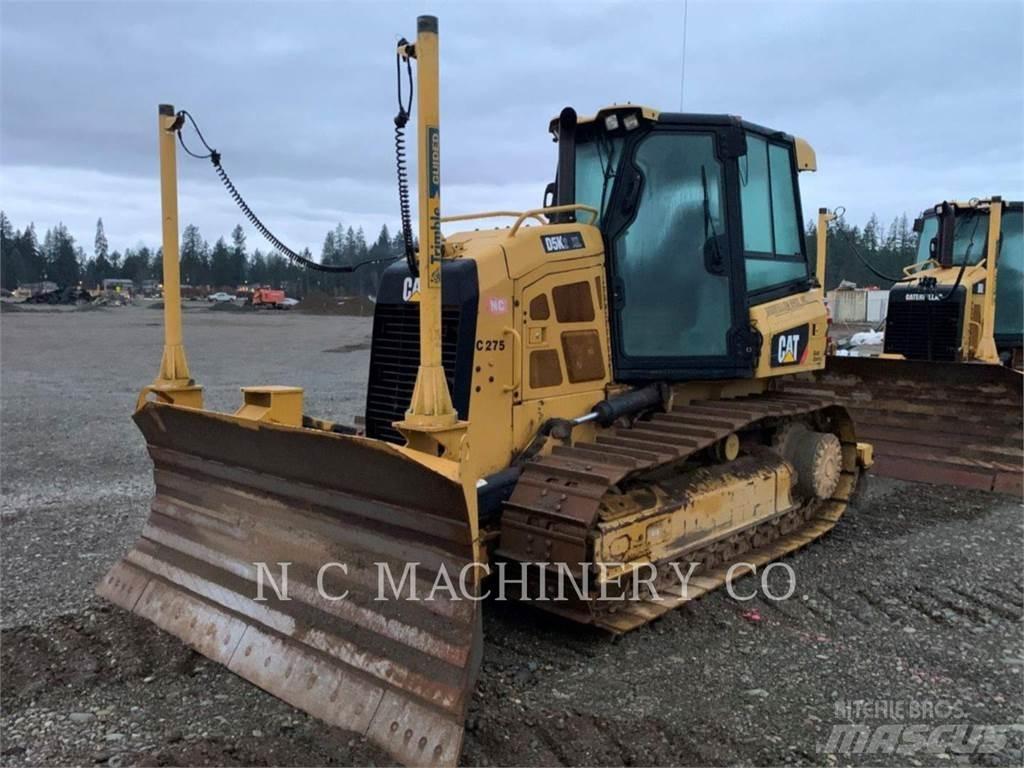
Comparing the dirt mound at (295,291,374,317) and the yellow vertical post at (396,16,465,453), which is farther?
the dirt mound at (295,291,374,317)

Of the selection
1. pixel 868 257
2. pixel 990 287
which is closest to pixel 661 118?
pixel 990 287

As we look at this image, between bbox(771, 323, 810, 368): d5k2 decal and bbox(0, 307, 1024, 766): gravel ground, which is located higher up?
bbox(771, 323, 810, 368): d5k2 decal

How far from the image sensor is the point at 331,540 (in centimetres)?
416

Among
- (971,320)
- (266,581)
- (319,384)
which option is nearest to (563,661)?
(266,581)

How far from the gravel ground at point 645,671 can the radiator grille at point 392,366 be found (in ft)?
4.08

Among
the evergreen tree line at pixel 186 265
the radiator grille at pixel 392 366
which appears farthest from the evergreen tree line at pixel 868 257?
the radiator grille at pixel 392 366

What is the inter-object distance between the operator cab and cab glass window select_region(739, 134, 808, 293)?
35mm

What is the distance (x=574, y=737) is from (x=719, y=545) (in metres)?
2.19

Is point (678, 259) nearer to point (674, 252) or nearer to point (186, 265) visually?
point (674, 252)

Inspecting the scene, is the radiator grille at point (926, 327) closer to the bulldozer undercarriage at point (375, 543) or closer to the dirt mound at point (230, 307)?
the bulldozer undercarriage at point (375, 543)

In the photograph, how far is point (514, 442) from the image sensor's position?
494 cm

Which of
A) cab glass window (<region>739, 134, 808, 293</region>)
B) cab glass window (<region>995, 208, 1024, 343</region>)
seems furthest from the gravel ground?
cab glass window (<region>995, 208, 1024, 343</region>)

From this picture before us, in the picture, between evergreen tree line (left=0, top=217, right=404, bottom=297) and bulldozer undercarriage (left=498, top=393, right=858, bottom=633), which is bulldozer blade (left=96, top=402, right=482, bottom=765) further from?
evergreen tree line (left=0, top=217, right=404, bottom=297)

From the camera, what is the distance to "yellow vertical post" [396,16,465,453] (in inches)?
139
